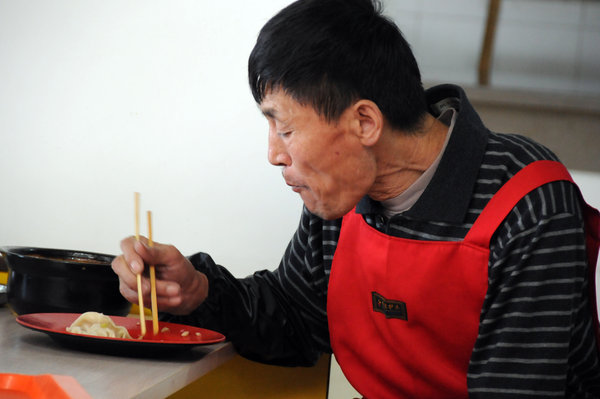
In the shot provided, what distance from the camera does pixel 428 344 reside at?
4.01 ft

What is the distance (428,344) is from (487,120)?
69cm

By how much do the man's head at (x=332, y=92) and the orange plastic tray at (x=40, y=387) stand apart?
59cm

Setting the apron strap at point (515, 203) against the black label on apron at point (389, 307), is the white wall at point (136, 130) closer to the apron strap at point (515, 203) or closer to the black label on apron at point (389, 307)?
the black label on apron at point (389, 307)

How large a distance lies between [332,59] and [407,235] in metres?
0.33

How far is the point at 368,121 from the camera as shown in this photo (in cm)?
116

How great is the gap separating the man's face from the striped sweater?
11 centimetres

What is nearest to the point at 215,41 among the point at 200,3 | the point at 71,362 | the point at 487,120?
the point at 200,3

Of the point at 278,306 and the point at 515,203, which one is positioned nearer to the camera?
the point at 515,203

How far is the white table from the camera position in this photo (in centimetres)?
90

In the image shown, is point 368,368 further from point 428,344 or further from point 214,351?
point 214,351

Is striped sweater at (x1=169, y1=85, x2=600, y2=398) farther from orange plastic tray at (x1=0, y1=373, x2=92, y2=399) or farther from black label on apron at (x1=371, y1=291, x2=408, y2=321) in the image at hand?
orange plastic tray at (x1=0, y1=373, x2=92, y2=399)

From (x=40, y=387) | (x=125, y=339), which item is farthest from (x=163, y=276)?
(x=40, y=387)

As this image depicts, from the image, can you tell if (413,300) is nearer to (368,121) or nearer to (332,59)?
(368,121)

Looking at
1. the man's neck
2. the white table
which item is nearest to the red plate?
the white table
